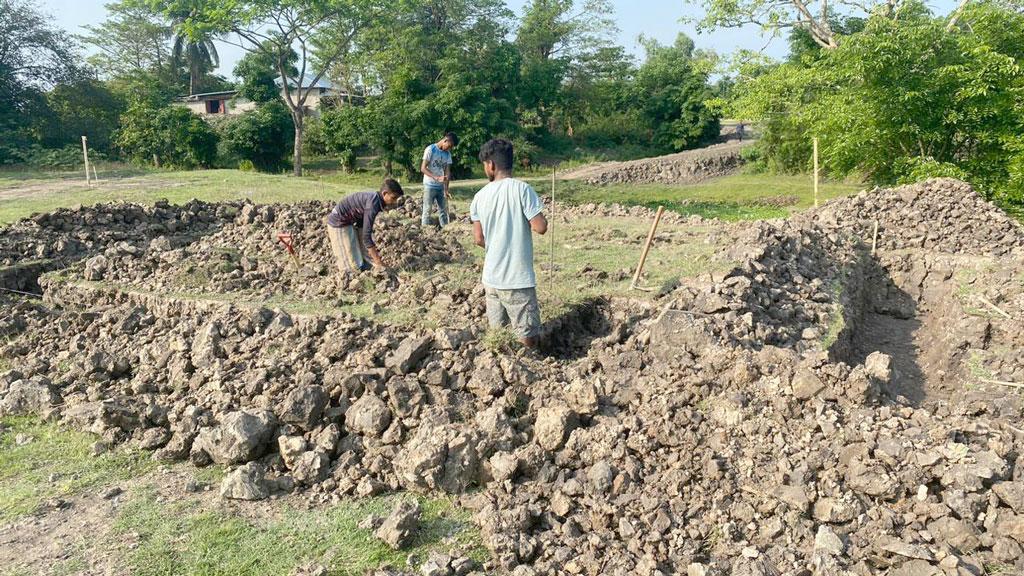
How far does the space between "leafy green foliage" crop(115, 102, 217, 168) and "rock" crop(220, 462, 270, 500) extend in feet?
81.1

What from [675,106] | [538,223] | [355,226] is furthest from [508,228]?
[675,106]

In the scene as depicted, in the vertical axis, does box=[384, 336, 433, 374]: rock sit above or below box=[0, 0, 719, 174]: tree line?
below

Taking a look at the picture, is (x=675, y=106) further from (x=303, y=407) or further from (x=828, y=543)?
(x=828, y=543)

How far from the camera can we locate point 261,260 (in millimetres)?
7406

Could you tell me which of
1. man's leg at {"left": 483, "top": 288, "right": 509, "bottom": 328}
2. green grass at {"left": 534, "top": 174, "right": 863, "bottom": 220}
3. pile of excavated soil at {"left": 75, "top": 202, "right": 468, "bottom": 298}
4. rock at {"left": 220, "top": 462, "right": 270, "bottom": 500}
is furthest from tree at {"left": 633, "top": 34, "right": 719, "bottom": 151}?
rock at {"left": 220, "top": 462, "right": 270, "bottom": 500}

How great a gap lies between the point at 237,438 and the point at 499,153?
2495 millimetres

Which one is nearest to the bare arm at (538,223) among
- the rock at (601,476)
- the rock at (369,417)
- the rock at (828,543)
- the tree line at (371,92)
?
the rock at (369,417)

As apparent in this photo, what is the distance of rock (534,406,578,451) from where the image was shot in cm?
382

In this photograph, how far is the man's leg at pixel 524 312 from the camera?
4.77 metres

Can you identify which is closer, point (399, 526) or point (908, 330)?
point (399, 526)

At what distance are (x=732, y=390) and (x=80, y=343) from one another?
5.48m

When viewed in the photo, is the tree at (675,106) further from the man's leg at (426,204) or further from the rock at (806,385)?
the rock at (806,385)

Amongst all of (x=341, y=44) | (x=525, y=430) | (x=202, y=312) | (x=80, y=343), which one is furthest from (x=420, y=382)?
(x=341, y=44)

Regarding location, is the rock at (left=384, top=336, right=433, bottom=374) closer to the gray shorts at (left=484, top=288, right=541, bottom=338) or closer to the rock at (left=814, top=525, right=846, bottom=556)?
the gray shorts at (left=484, top=288, right=541, bottom=338)
